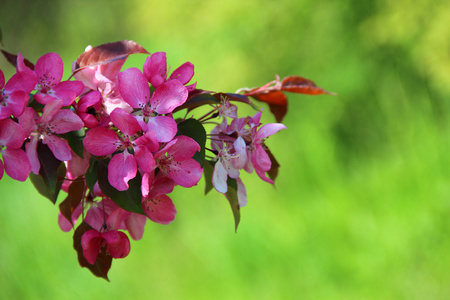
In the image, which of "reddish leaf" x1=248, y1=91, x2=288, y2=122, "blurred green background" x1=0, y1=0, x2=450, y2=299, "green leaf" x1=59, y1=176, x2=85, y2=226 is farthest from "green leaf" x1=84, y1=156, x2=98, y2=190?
"blurred green background" x1=0, y1=0, x2=450, y2=299

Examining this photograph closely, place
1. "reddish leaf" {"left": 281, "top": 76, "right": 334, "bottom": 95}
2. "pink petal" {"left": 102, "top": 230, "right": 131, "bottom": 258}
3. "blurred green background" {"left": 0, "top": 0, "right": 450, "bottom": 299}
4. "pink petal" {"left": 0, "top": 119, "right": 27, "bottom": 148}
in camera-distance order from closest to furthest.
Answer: "pink petal" {"left": 0, "top": 119, "right": 27, "bottom": 148} < "pink petal" {"left": 102, "top": 230, "right": 131, "bottom": 258} < "reddish leaf" {"left": 281, "top": 76, "right": 334, "bottom": 95} < "blurred green background" {"left": 0, "top": 0, "right": 450, "bottom": 299}

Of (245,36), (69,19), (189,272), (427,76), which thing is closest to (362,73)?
(427,76)

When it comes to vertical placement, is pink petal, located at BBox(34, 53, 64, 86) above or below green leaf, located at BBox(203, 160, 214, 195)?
above

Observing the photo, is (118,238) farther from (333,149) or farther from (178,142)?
(333,149)

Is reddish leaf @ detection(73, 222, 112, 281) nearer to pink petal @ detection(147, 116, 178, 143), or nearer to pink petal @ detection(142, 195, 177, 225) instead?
pink petal @ detection(142, 195, 177, 225)

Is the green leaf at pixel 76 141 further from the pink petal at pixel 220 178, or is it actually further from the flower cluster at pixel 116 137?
the pink petal at pixel 220 178

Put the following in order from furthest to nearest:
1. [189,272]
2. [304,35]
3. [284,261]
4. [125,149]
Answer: [304,35] < [189,272] < [284,261] < [125,149]

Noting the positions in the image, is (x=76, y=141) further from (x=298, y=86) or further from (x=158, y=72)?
(x=298, y=86)
